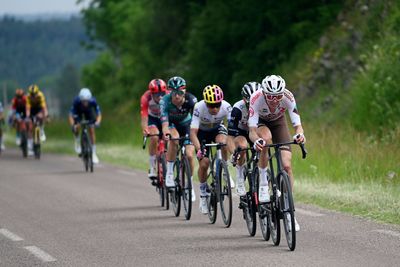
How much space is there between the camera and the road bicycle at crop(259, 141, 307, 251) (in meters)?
10.0

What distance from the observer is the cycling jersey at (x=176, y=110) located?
14.1 meters

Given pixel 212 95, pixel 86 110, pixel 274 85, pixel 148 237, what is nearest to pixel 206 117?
pixel 212 95

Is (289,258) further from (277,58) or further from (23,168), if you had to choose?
(277,58)

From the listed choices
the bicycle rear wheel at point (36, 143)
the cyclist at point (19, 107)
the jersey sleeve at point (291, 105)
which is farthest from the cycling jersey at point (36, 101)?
the jersey sleeve at point (291, 105)

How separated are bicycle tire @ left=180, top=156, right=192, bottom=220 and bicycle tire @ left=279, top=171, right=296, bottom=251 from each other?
311cm

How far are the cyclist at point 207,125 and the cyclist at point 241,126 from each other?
0.35m

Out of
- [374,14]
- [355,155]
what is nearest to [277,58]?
[374,14]

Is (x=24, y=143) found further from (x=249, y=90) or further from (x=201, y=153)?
(x=249, y=90)

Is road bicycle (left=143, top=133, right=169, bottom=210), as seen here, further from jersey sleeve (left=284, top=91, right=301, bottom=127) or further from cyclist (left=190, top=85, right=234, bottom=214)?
jersey sleeve (left=284, top=91, right=301, bottom=127)

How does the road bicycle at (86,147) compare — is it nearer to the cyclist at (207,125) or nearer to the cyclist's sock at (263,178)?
the cyclist at (207,125)

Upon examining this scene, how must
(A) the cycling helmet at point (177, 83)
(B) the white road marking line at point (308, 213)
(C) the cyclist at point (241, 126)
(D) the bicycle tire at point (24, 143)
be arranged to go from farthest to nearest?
(D) the bicycle tire at point (24, 143) → (A) the cycling helmet at point (177, 83) → (B) the white road marking line at point (308, 213) → (C) the cyclist at point (241, 126)

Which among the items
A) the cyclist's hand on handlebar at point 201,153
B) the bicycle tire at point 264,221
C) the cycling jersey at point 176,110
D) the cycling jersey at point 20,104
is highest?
the cycling jersey at point 20,104

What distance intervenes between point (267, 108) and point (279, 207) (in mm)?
1182

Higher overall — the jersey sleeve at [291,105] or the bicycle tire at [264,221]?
the jersey sleeve at [291,105]
